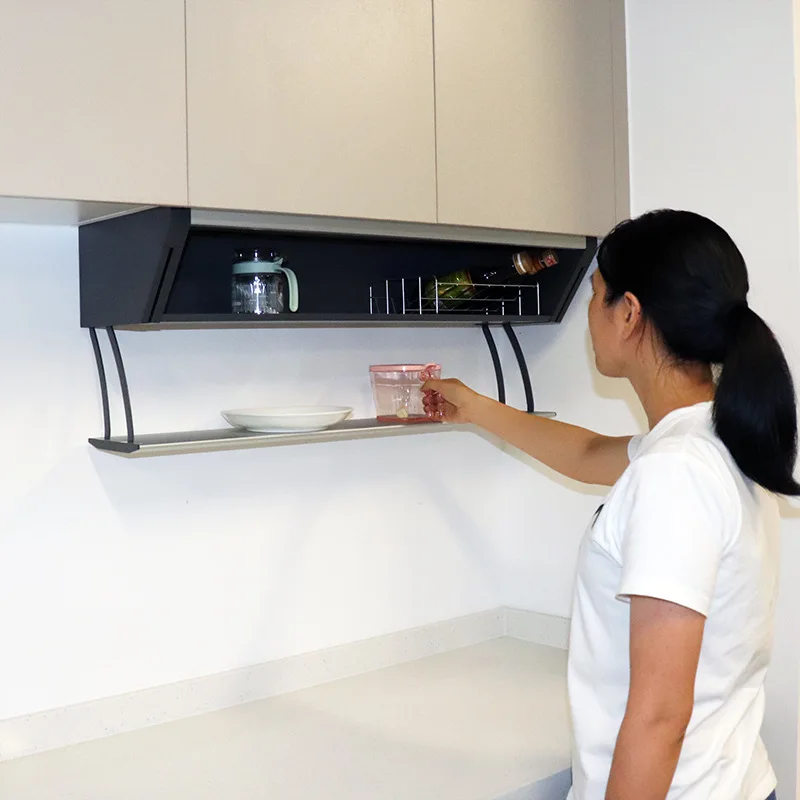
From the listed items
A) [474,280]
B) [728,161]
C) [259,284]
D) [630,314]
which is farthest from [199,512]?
[728,161]

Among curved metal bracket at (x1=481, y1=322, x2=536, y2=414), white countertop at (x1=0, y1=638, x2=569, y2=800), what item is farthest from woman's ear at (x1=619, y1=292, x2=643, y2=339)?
curved metal bracket at (x1=481, y1=322, x2=536, y2=414)

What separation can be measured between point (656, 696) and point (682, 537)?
0.60 ft


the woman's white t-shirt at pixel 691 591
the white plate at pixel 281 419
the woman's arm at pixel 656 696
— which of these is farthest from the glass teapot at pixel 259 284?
the woman's arm at pixel 656 696

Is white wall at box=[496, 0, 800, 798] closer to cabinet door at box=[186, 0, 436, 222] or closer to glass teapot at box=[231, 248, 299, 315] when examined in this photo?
cabinet door at box=[186, 0, 436, 222]

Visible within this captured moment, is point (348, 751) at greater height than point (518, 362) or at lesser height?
lesser

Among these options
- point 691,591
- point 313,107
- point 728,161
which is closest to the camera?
point 691,591

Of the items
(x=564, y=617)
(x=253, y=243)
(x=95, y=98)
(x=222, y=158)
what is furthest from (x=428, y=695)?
(x=95, y=98)

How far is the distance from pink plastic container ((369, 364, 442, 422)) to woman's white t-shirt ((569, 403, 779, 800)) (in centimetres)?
78

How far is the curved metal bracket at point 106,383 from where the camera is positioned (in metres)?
1.73

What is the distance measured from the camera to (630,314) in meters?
1.35

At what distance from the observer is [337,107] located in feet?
5.50

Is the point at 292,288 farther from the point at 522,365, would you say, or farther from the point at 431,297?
the point at 522,365

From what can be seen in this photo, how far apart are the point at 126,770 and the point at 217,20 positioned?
121 centimetres

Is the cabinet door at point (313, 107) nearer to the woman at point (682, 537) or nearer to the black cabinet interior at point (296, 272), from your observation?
the black cabinet interior at point (296, 272)
